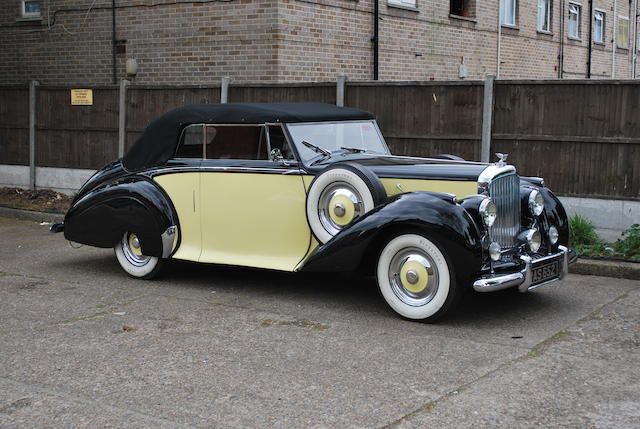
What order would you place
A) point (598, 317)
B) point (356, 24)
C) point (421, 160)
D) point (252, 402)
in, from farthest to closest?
point (356, 24) < point (421, 160) < point (598, 317) < point (252, 402)

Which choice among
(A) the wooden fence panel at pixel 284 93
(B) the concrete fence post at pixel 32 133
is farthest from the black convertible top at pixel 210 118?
(B) the concrete fence post at pixel 32 133

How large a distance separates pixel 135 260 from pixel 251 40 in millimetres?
6102

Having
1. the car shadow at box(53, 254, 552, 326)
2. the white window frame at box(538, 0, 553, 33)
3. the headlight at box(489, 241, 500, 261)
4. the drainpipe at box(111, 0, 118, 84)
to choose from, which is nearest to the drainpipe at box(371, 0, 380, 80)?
the drainpipe at box(111, 0, 118, 84)

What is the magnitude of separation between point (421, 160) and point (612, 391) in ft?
10.1

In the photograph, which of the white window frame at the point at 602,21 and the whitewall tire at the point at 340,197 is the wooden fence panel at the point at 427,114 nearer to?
the whitewall tire at the point at 340,197

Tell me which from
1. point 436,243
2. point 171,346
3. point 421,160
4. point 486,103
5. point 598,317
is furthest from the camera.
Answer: point 486,103

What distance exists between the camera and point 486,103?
10109 mm

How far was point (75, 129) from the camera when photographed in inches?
526

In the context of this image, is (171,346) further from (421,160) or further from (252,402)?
(421,160)

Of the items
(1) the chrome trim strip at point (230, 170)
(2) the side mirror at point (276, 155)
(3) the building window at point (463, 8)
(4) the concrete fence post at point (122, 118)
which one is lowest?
(1) the chrome trim strip at point (230, 170)

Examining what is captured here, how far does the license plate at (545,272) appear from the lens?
630 centimetres

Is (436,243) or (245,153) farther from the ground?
(245,153)

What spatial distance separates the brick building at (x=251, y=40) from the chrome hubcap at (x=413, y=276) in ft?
23.7

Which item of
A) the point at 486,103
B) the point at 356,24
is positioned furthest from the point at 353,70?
the point at 486,103
